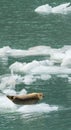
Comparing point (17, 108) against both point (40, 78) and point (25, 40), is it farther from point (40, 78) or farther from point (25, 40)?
point (25, 40)

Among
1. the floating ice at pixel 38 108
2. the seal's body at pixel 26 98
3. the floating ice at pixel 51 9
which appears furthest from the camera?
the floating ice at pixel 51 9

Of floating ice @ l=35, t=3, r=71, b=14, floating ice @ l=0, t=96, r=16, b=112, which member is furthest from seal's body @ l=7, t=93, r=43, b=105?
floating ice @ l=35, t=3, r=71, b=14

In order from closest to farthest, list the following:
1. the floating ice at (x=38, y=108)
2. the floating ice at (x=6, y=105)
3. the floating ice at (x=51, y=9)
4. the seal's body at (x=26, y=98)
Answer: the floating ice at (x=38, y=108)
the floating ice at (x=6, y=105)
the seal's body at (x=26, y=98)
the floating ice at (x=51, y=9)

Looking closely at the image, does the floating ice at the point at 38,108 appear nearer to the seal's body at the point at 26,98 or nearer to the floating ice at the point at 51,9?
the seal's body at the point at 26,98

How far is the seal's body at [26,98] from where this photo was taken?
17156mm

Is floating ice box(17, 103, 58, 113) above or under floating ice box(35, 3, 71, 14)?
under

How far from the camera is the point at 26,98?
17328 millimetres

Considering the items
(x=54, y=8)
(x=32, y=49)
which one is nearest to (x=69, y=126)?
(x=32, y=49)

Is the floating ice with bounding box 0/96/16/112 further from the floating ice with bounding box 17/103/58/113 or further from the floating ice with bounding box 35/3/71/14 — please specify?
the floating ice with bounding box 35/3/71/14

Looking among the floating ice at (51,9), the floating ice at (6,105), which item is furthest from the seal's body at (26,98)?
the floating ice at (51,9)

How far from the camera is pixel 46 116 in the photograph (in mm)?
16531

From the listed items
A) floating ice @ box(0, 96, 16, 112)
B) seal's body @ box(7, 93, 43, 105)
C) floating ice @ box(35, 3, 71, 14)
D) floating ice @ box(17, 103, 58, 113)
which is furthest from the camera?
floating ice @ box(35, 3, 71, 14)

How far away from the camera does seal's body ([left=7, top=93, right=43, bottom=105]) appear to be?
17156mm

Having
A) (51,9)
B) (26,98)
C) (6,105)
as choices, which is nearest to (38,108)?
(26,98)
